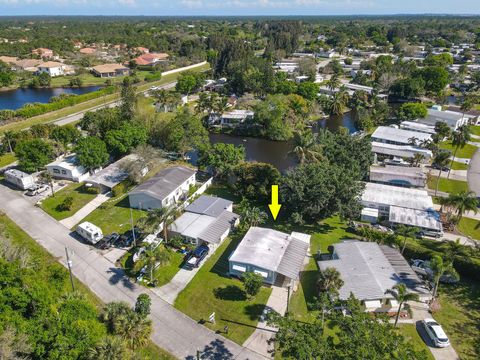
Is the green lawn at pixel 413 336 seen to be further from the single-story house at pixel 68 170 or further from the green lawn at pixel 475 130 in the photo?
the green lawn at pixel 475 130

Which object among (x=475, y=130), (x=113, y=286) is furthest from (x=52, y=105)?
(x=475, y=130)

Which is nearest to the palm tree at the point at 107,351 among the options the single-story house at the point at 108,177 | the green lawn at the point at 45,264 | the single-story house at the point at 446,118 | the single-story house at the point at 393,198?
the green lawn at the point at 45,264

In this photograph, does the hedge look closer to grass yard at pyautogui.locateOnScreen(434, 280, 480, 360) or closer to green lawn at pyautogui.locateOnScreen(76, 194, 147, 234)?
green lawn at pyautogui.locateOnScreen(76, 194, 147, 234)

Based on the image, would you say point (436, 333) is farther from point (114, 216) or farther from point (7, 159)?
point (7, 159)

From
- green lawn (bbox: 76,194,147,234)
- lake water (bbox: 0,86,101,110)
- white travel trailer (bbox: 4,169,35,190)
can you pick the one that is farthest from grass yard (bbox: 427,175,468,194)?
lake water (bbox: 0,86,101,110)

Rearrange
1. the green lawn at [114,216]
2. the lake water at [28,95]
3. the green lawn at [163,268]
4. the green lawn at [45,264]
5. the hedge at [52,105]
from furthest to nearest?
the lake water at [28,95]
the hedge at [52,105]
the green lawn at [114,216]
the green lawn at [163,268]
the green lawn at [45,264]

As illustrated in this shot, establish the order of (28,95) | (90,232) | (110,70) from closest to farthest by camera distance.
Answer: (90,232)
(28,95)
(110,70)

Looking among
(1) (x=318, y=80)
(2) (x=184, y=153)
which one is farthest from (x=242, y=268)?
(1) (x=318, y=80)
